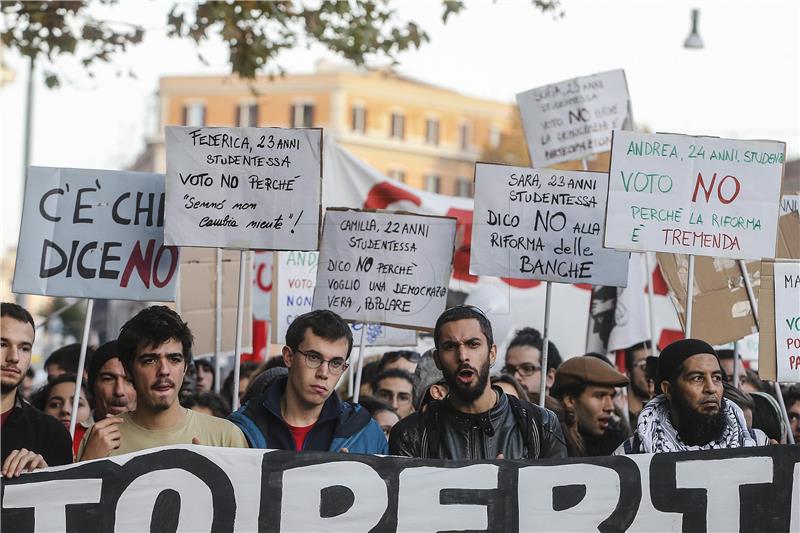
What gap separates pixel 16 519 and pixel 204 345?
176 inches

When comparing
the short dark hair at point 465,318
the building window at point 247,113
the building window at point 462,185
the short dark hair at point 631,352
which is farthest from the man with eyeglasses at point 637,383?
the building window at point 462,185

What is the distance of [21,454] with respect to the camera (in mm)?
4691

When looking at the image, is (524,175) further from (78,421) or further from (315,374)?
(78,421)

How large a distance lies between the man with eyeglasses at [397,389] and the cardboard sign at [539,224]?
1318mm

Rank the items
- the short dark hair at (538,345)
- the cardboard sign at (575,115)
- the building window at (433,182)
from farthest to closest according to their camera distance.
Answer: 1. the building window at (433,182)
2. the cardboard sign at (575,115)
3. the short dark hair at (538,345)

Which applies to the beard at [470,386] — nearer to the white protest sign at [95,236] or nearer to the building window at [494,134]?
the white protest sign at [95,236]

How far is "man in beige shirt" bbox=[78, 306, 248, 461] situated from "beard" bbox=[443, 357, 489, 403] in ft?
2.69

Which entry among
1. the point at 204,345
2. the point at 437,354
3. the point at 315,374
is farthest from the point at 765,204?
the point at 204,345

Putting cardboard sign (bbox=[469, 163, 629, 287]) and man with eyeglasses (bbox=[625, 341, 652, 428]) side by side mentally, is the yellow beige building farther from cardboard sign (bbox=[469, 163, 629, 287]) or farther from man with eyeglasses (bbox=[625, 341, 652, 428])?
cardboard sign (bbox=[469, 163, 629, 287])

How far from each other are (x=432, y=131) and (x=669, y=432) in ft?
230

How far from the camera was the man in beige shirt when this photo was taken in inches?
191

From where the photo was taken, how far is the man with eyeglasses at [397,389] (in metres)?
7.64

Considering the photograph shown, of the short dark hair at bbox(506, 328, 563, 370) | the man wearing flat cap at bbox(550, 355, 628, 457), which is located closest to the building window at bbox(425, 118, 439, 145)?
the short dark hair at bbox(506, 328, 563, 370)

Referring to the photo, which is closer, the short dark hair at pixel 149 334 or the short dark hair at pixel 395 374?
the short dark hair at pixel 149 334
